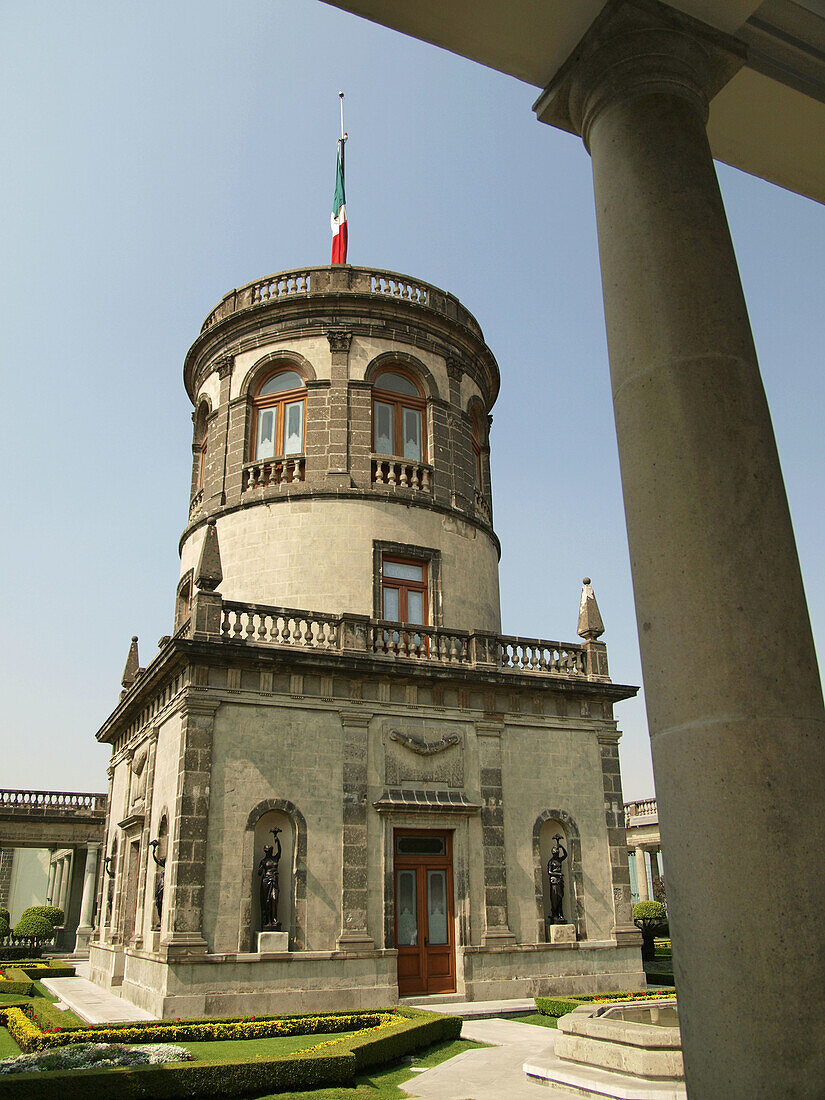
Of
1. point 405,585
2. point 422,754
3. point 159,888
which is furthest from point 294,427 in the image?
point 159,888

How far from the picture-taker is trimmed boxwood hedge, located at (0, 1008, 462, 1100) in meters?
10.2

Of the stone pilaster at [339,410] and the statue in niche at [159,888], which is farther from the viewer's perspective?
the stone pilaster at [339,410]

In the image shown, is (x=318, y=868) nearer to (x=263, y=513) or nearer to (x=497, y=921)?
(x=497, y=921)

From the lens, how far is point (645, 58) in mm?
5078

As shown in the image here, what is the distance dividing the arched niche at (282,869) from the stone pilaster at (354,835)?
0.90m

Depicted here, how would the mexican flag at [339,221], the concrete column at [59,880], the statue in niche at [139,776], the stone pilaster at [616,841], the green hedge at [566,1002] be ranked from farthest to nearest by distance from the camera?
the concrete column at [59,880] < the mexican flag at [339,221] < the statue in niche at [139,776] < the stone pilaster at [616,841] < the green hedge at [566,1002]

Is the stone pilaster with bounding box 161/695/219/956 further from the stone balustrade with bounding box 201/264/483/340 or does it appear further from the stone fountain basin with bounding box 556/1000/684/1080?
the stone balustrade with bounding box 201/264/483/340

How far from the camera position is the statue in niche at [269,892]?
58.7ft

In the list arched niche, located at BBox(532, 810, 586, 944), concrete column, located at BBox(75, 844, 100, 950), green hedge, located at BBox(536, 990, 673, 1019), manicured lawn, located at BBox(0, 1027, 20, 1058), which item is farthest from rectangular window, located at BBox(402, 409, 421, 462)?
concrete column, located at BBox(75, 844, 100, 950)

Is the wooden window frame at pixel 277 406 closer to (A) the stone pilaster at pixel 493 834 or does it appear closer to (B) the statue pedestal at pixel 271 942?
(A) the stone pilaster at pixel 493 834

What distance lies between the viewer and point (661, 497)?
13.9 feet

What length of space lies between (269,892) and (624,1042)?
924cm

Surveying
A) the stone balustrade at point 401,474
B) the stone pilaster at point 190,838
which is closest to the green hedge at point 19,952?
the stone pilaster at point 190,838

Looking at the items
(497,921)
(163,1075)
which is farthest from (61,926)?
(163,1075)
